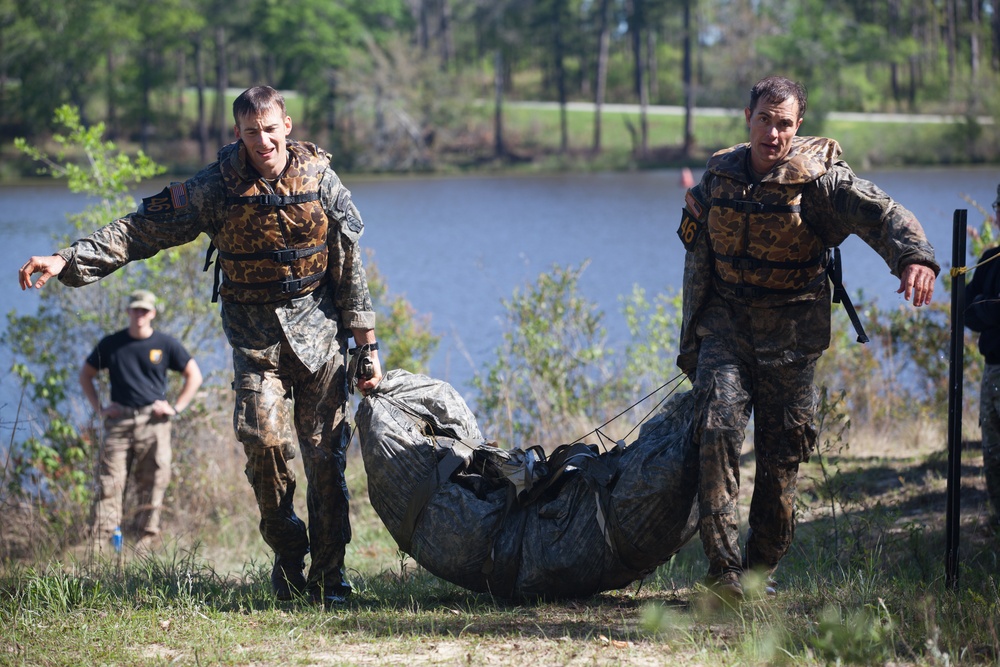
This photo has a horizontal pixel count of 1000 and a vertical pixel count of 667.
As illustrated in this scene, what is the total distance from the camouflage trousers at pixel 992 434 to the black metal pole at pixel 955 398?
135cm

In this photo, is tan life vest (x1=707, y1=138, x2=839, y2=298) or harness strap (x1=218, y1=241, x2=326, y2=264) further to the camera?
harness strap (x1=218, y1=241, x2=326, y2=264)

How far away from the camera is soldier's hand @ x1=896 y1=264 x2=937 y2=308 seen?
410 cm

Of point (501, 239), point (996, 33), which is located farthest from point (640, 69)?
point (501, 239)

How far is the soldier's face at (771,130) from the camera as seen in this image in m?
4.58

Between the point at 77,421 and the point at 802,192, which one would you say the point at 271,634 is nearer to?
the point at 802,192

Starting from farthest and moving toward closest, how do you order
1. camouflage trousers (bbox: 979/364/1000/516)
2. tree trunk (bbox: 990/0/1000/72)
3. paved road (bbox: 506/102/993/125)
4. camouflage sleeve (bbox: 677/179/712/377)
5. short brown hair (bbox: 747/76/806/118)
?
1. tree trunk (bbox: 990/0/1000/72)
2. paved road (bbox: 506/102/993/125)
3. camouflage trousers (bbox: 979/364/1000/516)
4. camouflage sleeve (bbox: 677/179/712/377)
5. short brown hair (bbox: 747/76/806/118)

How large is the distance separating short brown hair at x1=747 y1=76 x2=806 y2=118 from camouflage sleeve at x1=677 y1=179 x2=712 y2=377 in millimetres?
388

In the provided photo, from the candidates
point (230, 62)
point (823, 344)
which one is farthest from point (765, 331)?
point (230, 62)

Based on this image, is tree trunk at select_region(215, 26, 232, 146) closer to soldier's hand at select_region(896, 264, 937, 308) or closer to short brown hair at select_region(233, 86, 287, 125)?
short brown hair at select_region(233, 86, 287, 125)

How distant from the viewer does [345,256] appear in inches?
205

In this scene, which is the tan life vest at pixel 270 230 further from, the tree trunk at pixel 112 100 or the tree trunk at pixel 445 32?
the tree trunk at pixel 445 32

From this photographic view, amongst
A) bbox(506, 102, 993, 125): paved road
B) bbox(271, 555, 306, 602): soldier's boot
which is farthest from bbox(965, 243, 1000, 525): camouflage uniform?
bbox(506, 102, 993, 125): paved road

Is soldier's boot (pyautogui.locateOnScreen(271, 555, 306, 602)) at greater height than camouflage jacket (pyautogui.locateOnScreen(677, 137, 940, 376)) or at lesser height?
lesser

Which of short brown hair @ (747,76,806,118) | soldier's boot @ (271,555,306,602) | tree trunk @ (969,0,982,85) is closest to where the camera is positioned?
short brown hair @ (747,76,806,118)
